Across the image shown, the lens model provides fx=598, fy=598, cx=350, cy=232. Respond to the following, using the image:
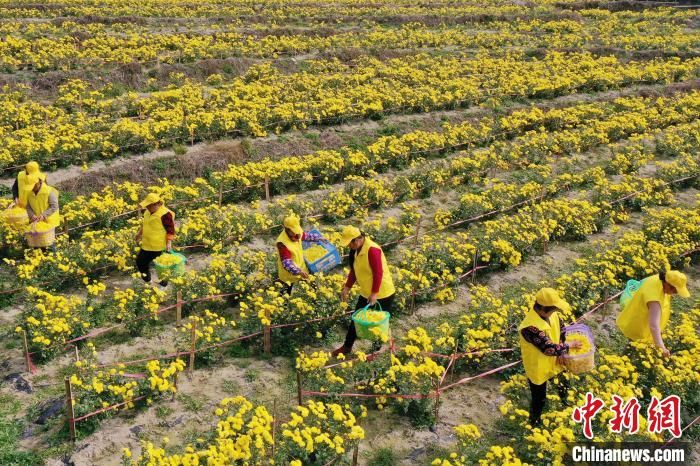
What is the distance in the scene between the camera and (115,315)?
27.1 feet

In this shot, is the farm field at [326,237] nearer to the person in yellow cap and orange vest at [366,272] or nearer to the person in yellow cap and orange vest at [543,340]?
the person in yellow cap and orange vest at [543,340]

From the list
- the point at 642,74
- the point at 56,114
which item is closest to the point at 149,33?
the point at 56,114

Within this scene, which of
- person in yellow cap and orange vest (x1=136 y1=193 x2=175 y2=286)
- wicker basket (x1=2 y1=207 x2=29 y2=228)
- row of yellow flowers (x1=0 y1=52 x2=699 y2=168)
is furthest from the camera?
row of yellow flowers (x1=0 y1=52 x2=699 y2=168)

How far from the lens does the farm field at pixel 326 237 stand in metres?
6.51

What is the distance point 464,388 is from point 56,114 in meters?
12.8

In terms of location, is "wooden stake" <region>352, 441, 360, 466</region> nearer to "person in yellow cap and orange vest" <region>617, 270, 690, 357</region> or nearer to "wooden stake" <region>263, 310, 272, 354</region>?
"wooden stake" <region>263, 310, 272, 354</region>

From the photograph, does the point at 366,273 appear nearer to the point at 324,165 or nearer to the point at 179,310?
the point at 179,310

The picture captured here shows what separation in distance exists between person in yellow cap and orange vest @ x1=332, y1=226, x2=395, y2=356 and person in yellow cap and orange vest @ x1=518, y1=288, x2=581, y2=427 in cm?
184

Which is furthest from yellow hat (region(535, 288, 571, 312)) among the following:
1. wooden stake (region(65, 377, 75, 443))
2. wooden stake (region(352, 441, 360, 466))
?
wooden stake (region(65, 377, 75, 443))

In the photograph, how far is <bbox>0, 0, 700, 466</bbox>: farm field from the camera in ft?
21.4

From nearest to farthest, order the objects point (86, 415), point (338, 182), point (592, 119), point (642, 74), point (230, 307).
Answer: point (86, 415), point (230, 307), point (338, 182), point (592, 119), point (642, 74)

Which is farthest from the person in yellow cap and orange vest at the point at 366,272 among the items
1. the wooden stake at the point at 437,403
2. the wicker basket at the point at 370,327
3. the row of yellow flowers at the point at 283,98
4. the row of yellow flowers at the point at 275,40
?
the row of yellow flowers at the point at 275,40

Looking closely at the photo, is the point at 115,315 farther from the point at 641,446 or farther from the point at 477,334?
the point at 641,446

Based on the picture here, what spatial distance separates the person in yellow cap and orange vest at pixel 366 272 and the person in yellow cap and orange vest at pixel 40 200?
4.78 meters
